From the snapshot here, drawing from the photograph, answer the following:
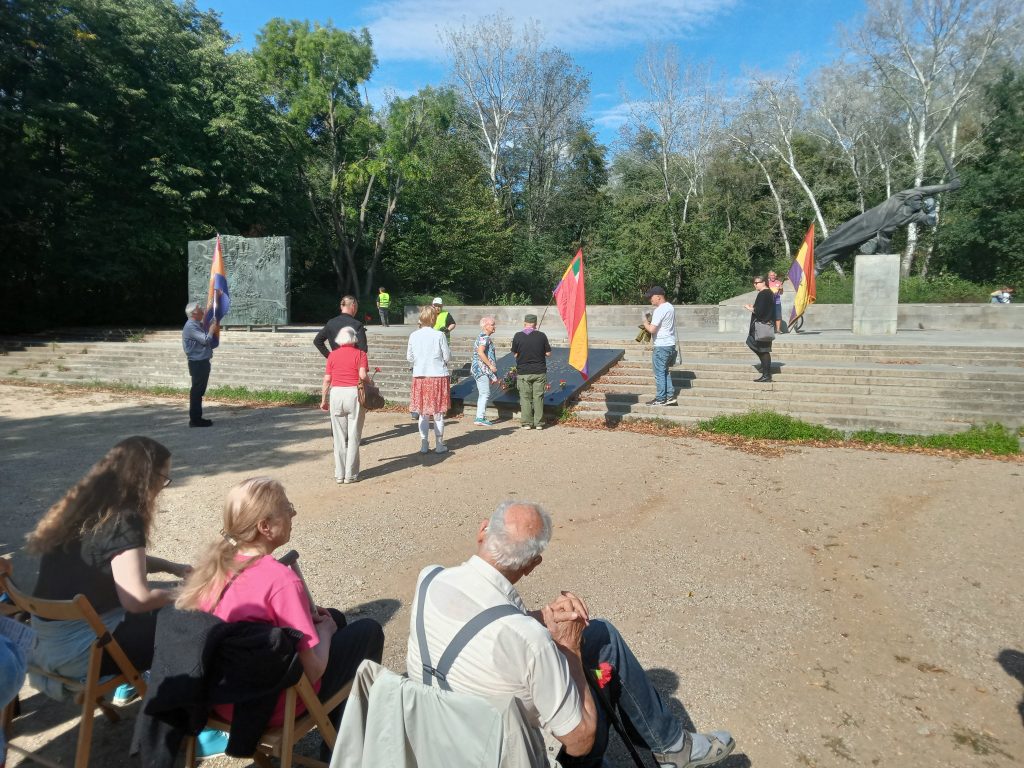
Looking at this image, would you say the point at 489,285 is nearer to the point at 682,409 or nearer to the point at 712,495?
the point at 682,409

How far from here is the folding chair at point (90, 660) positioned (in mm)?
2568

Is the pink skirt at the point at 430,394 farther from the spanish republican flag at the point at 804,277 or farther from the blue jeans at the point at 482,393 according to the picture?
the spanish republican flag at the point at 804,277

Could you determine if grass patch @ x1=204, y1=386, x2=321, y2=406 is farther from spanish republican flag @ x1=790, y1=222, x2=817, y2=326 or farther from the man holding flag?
spanish republican flag @ x1=790, y1=222, x2=817, y2=326

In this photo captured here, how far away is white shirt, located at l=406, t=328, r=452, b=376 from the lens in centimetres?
821

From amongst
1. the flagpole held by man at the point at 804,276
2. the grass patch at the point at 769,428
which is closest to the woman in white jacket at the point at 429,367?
the grass patch at the point at 769,428

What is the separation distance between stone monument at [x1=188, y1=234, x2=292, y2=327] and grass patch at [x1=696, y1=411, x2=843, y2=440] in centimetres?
1351

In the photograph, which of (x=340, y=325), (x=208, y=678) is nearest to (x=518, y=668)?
(x=208, y=678)

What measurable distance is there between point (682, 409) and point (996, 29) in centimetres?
2967

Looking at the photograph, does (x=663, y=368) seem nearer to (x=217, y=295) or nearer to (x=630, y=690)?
(x=217, y=295)

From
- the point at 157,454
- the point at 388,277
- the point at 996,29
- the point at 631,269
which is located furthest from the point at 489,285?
the point at 157,454

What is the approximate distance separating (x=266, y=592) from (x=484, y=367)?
8.12 meters

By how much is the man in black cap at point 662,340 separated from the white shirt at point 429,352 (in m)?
3.53

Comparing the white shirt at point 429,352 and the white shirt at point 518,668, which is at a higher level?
the white shirt at point 429,352

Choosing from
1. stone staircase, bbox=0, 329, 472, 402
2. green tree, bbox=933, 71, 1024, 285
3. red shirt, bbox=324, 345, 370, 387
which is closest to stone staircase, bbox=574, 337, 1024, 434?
stone staircase, bbox=0, 329, 472, 402
